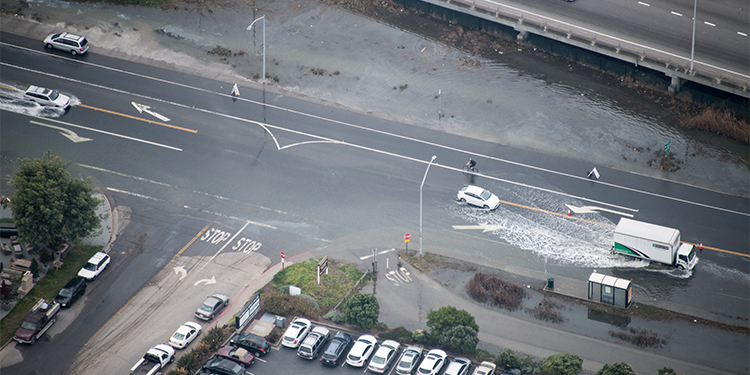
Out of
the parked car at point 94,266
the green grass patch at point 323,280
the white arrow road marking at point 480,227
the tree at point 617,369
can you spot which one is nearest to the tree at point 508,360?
the tree at point 617,369

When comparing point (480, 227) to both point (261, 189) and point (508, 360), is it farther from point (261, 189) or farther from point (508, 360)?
point (261, 189)

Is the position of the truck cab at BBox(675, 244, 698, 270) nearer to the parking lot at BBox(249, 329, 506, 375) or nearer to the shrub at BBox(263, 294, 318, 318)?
the parking lot at BBox(249, 329, 506, 375)

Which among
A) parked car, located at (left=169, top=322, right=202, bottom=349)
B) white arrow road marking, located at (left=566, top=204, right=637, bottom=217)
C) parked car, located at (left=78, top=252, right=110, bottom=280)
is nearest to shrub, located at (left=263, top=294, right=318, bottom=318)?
parked car, located at (left=169, top=322, right=202, bottom=349)

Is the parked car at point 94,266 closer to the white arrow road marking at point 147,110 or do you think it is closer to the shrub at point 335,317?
the white arrow road marking at point 147,110

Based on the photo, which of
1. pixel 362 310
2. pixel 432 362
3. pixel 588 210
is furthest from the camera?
pixel 588 210

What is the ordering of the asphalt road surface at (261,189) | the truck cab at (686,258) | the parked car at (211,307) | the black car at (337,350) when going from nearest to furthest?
1. the black car at (337,350)
2. the parked car at (211,307)
3. the asphalt road surface at (261,189)
4. the truck cab at (686,258)

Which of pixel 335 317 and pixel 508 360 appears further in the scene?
pixel 335 317

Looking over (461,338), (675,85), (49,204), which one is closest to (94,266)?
(49,204)
